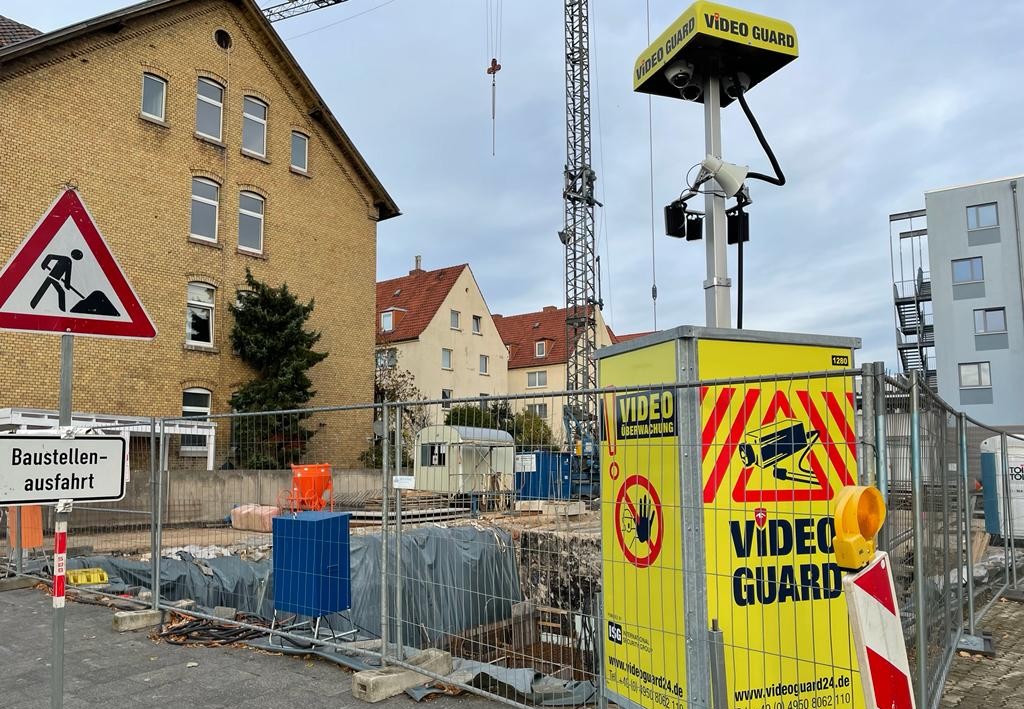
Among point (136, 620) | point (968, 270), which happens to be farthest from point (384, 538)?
point (968, 270)

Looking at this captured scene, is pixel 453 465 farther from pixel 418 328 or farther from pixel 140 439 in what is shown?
pixel 418 328

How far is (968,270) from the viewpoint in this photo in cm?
3666

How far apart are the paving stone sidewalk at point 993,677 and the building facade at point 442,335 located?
35138 mm

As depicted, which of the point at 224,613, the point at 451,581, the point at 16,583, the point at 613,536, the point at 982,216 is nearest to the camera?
the point at 613,536

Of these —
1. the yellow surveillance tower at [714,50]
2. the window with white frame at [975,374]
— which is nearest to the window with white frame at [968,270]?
the window with white frame at [975,374]

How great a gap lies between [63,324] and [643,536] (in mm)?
3313

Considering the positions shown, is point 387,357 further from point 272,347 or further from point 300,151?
point 272,347

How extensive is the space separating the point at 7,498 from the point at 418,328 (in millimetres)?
40079

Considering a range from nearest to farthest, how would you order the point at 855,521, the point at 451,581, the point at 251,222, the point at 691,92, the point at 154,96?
the point at 855,521 < the point at 451,581 < the point at 691,92 < the point at 154,96 < the point at 251,222

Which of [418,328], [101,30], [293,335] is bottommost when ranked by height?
[293,335]

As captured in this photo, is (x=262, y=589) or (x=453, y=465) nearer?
(x=453, y=465)

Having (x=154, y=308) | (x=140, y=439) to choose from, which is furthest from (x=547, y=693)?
(x=154, y=308)

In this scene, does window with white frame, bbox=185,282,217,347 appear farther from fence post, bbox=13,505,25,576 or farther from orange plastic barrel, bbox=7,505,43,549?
fence post, bbox=13,505,25,576

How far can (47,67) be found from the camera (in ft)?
65.4
